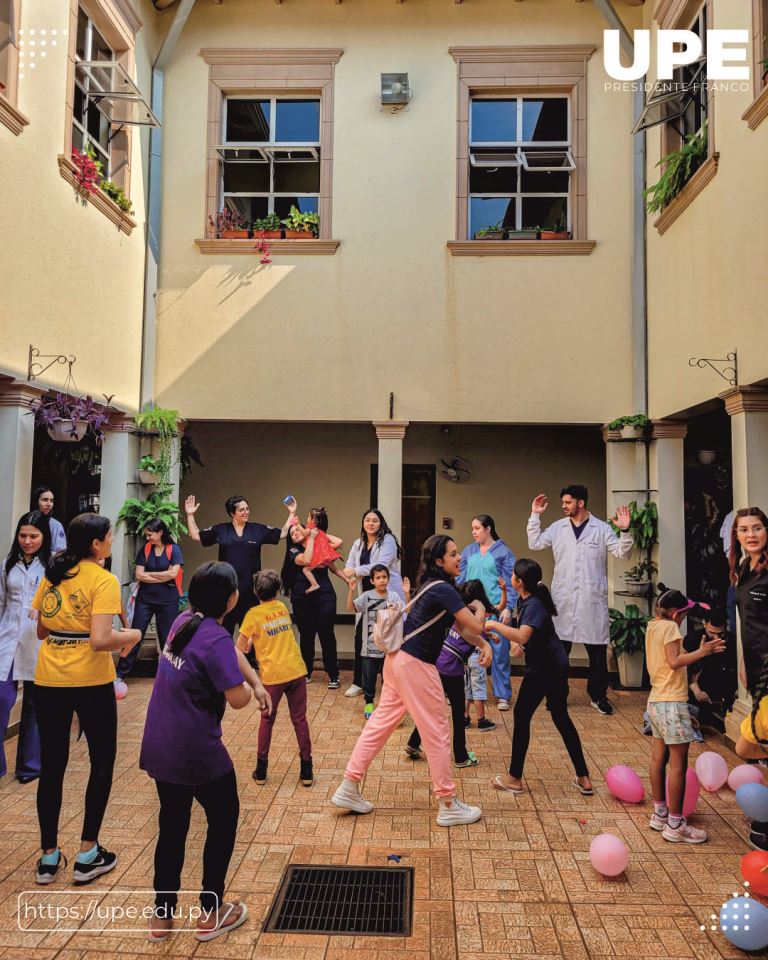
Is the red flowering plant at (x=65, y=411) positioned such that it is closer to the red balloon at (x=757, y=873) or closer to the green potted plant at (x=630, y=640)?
the green potted plant at (x=630, y=640)

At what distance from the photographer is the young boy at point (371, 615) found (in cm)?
616

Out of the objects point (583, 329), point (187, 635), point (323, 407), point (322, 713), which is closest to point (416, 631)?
point (187, 635)

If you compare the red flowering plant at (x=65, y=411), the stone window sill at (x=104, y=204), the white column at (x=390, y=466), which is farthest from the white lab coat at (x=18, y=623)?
the white column at (x=390, y=466)

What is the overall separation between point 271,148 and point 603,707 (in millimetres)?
7307

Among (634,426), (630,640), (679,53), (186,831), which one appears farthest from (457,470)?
(186,831)

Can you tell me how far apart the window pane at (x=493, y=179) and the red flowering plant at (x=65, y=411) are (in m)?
5.09

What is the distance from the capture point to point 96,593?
11.5 feet

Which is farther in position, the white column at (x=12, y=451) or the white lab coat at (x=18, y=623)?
the white column at (x=12, y=451)

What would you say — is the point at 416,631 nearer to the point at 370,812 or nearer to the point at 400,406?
the point at 370,812

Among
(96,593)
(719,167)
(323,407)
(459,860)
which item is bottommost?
(459,860)

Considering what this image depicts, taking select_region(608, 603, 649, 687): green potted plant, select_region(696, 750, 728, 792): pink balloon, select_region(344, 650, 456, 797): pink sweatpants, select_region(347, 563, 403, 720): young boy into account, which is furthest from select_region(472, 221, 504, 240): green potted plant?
select_region(696, 750, 728, 792): pink balloon

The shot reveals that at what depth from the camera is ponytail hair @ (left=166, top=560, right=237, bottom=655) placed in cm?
301

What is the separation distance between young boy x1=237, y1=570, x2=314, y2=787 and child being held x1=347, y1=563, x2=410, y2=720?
4.91ft

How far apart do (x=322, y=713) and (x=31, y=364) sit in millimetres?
3997
